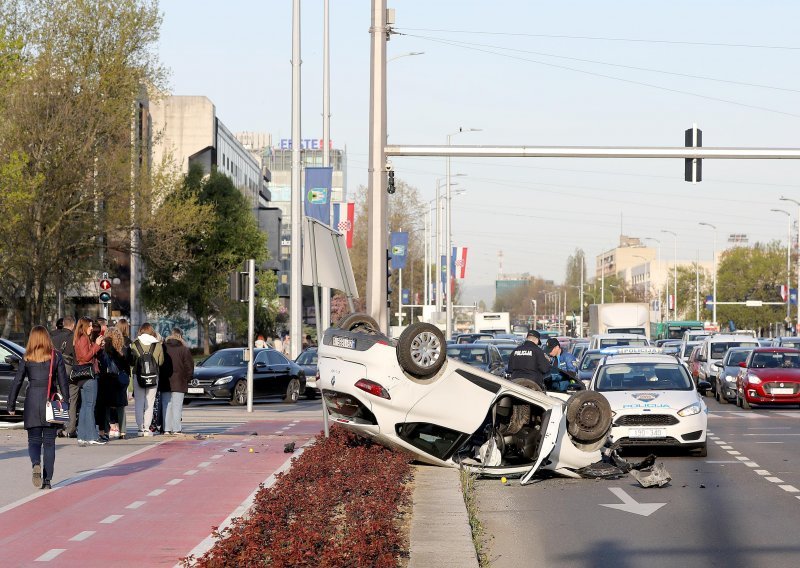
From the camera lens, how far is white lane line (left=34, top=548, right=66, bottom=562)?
998 centimetres

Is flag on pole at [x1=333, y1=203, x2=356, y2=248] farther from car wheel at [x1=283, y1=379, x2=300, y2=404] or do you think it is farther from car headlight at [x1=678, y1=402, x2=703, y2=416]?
car headlight at [x1=678, y1=402, x2=703, y2=416]

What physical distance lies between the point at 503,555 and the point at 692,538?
192 cm

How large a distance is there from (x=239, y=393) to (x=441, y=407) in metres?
19.4

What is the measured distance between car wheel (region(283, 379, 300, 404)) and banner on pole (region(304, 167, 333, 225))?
4279mm

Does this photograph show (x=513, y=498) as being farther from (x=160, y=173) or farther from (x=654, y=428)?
(x=160, y=173)

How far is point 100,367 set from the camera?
2075 centimetres

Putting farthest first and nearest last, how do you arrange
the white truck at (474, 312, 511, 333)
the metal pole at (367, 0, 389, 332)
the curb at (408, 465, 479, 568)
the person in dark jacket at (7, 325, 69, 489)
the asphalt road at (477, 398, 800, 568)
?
the white truck at (474, 312, 511, 333) → the metal pole at (367, 0, 389, 332) → the person in dark jacket at (7, 325, 69, 489) → the asphalt road at (477, 398, 800, 568) → the curb at (408, 465, 479, 568)

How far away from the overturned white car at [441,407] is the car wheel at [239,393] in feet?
59.3

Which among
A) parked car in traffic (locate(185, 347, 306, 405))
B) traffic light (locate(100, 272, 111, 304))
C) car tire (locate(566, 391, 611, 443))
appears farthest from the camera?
traffic light (locate(100, 272, 111, 304))

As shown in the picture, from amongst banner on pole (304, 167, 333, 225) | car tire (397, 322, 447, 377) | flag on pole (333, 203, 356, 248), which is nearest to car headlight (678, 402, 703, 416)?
car tire (397, 322, 447, 377)

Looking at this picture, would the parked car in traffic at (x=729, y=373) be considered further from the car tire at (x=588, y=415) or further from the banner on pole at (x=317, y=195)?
the car tire at (x=588, y=415)

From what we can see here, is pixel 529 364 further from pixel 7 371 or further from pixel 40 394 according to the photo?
pixel 40 394

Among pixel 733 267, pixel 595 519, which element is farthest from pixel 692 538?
pixel 733 267

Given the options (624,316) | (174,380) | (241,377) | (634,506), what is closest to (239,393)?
(241,377)
